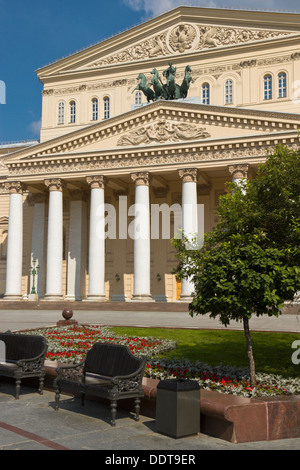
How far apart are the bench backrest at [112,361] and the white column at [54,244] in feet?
96.1

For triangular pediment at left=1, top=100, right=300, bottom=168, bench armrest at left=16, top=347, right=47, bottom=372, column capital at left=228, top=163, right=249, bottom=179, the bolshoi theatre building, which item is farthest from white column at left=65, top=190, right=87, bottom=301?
bench armrest at left=16, top=347, right=47, bottom=372

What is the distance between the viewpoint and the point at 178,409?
7.51 metres

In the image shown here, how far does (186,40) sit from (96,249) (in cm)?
2283

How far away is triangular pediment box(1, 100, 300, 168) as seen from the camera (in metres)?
34.7

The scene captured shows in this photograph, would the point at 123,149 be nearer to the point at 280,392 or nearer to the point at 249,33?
the point at 249,33

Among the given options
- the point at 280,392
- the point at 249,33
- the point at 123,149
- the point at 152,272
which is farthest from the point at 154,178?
the point at 280,392

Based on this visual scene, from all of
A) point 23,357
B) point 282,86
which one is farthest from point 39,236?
point 23,357

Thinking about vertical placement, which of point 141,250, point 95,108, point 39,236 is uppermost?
point 95,108

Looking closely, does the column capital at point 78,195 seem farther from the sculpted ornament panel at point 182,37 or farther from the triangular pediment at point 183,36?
the sculpted ornament panel at point 182,37

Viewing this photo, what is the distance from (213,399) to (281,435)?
1.12 m

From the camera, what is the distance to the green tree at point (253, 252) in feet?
30.1

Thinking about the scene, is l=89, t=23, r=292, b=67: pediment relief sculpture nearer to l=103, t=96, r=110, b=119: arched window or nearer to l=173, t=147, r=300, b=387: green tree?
l=103, t=96, r=110, b=119: arched window

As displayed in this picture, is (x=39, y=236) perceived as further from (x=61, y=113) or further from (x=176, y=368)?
(x=176, y=368)

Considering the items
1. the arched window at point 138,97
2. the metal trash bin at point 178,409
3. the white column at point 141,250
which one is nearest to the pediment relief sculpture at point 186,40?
the arched window at point 138,97
